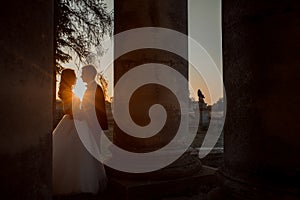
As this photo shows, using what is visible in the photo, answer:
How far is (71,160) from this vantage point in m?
5.51

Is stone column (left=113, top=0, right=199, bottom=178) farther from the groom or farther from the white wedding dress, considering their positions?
the white wedding dress

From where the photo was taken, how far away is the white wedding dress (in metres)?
5.30

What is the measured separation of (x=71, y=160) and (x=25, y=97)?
379 cm

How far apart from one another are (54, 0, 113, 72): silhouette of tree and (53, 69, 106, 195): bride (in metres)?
5.53

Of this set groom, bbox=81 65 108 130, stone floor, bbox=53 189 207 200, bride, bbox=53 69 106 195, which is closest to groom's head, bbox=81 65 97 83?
groom, bbox=81 65 108 130

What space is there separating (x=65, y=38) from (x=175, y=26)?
19.9 ft

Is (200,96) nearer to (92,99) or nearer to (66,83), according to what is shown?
(92,99)

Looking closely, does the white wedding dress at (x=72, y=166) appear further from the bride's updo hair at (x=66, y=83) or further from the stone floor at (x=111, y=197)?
the bride's updo hair at (x=66, y=83)

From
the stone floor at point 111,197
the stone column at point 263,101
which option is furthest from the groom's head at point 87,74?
the stone column at point 263,101

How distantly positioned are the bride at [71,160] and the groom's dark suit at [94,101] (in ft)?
0.69

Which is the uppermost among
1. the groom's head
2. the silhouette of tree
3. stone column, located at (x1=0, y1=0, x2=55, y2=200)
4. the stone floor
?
the silhouette of tree

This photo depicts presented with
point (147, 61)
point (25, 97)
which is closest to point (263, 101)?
point (25, 97)

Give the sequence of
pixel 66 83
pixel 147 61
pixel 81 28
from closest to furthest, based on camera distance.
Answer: pixel 66 83
pixel 147 61
pixel 81 28

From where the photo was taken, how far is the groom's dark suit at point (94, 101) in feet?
19.7
